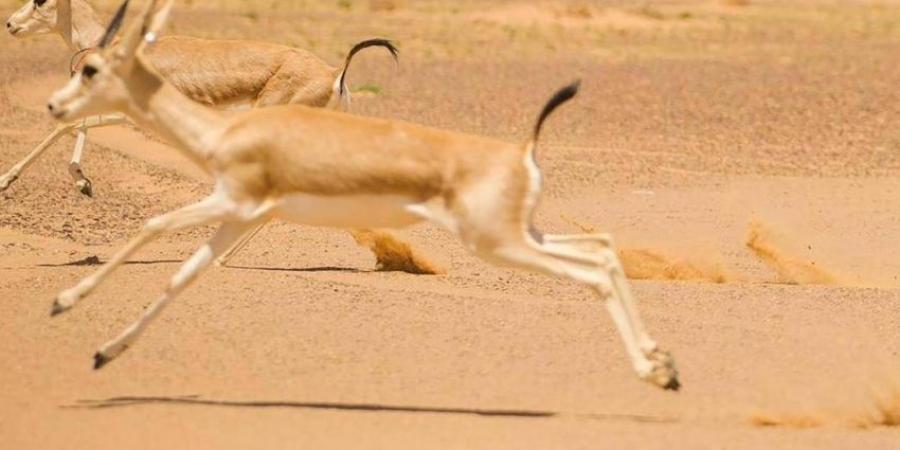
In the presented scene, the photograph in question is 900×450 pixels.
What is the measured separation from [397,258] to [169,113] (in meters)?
3.86

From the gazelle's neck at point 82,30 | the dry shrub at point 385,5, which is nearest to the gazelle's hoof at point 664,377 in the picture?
the gazelle's neck at point 82,30

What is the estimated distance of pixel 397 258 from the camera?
13.3m

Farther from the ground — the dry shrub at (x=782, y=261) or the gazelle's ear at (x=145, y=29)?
the gazelle's ear at (x=145, y=29)

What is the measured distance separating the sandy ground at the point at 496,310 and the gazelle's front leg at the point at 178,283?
0.81ft

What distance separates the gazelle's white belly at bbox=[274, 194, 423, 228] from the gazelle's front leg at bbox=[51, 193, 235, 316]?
26 centimetres

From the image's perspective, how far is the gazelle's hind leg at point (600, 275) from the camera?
30.0ft

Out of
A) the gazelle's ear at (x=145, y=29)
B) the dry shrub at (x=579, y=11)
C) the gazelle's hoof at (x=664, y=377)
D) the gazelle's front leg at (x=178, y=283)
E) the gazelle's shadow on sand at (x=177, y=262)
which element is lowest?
the dry shrub at (x=579, y=11)

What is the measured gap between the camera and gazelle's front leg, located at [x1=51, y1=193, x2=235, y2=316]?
9148mm

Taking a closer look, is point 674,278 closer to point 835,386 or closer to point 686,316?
point 686,316

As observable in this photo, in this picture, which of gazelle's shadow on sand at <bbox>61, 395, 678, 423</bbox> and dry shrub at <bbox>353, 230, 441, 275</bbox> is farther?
dry shrub at <bbox>353, 230, 441, 275</bbox>

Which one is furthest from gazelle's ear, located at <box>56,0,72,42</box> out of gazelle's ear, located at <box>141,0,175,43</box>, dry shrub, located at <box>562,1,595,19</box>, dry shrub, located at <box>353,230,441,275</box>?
dry shrub, located at <box>562,1,595,19</box>

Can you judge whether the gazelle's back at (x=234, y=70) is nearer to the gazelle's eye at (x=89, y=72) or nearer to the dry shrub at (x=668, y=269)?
the dry shrub at (x=668, y=269)

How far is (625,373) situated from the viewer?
10.2 metres

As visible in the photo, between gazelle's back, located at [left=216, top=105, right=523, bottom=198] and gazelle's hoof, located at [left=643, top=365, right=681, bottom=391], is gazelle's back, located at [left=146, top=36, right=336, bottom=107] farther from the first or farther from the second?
gazelle's hoof, located at [left=643, top=365, right=681, bottom=391]
